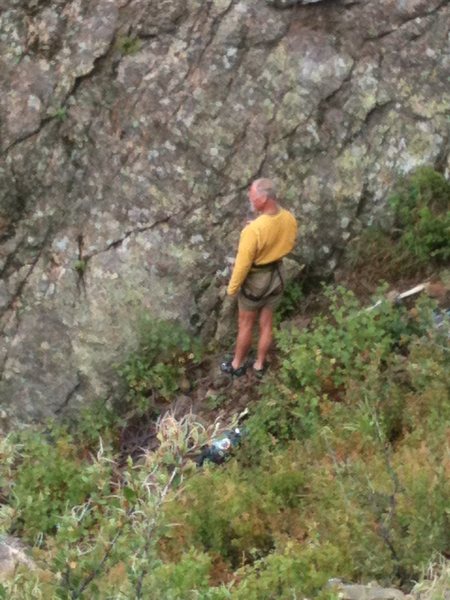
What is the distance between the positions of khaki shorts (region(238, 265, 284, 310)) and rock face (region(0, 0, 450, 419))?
779 millimetres

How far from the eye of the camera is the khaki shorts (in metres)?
9.13

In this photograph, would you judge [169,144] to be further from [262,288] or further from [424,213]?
[424,213]

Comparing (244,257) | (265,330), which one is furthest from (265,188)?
(265,330)

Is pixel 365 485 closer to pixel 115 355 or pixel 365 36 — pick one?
pixel 115 355

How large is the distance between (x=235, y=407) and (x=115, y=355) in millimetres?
1405

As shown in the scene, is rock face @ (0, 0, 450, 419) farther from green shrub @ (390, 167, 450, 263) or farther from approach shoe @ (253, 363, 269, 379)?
approach shoe @ (253, 363, 269, 379)

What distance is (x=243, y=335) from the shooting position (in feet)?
31.0

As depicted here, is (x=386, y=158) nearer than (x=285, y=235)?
No

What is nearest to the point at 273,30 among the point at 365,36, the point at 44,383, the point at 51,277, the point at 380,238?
the point at 365,36

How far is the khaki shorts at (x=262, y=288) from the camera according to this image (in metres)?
9.13

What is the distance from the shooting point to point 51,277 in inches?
406

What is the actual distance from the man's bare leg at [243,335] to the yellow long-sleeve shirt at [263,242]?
1.59 feet

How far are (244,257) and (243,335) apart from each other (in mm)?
949

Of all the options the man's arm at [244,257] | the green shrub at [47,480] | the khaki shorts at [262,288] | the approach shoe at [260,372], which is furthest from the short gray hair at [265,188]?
the green shrub at [47,480]
